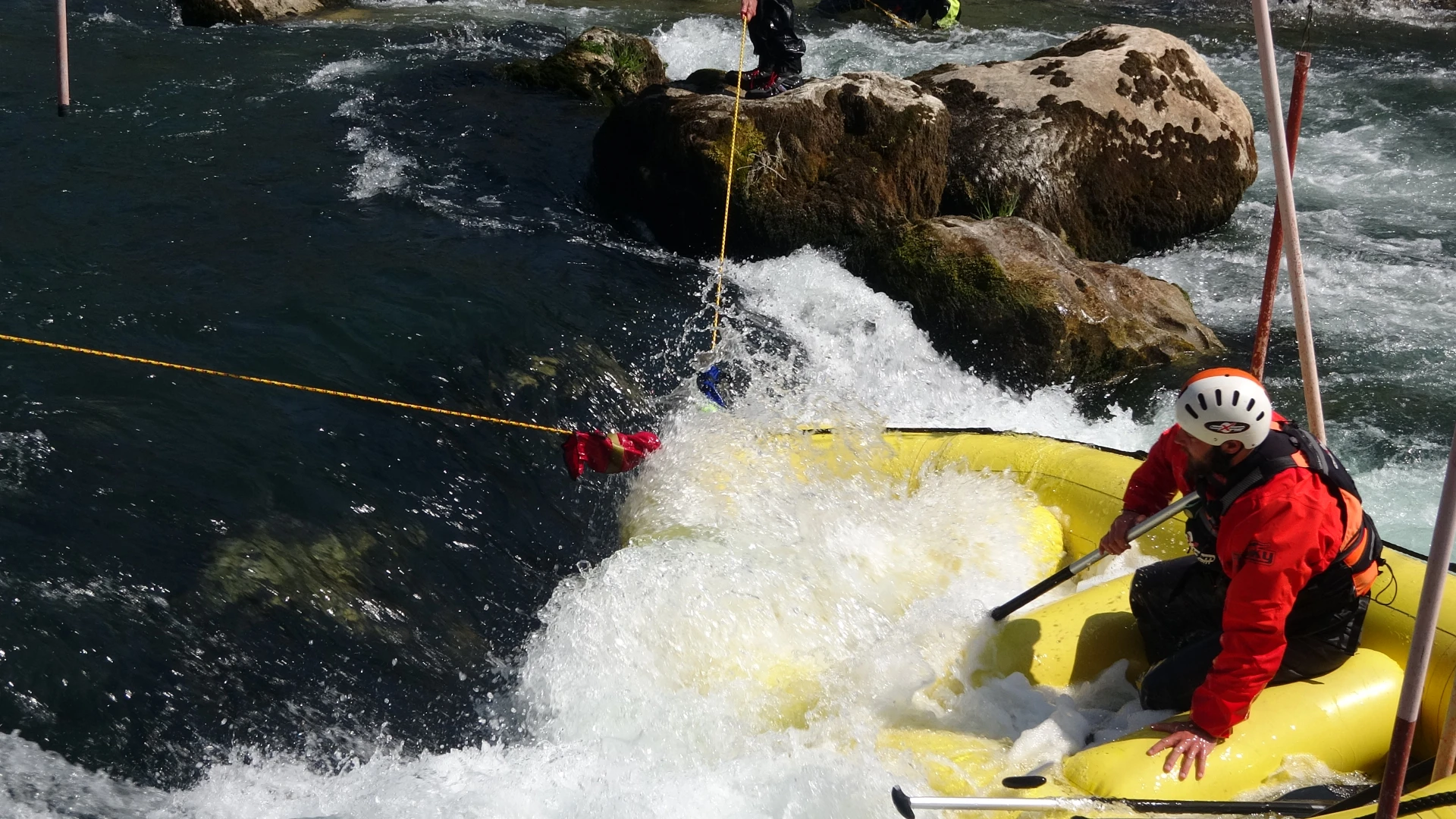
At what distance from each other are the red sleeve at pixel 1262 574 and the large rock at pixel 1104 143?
5370 millimetres

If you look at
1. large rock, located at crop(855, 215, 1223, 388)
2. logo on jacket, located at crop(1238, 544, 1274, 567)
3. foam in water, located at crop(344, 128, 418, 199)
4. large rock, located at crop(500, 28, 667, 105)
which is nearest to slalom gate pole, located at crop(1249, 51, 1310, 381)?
logo on jacket, located at crop(1238, 544, 1274, 567)

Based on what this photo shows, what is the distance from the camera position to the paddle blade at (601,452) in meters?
5.12

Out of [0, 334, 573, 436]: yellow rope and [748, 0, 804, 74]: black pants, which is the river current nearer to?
[0, 334, 573, 436]: yellow rope

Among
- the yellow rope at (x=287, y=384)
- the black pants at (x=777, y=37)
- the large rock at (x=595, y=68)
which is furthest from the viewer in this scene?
the large rock at (x=595, y=68)

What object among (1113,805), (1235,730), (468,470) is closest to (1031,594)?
(1235,730)

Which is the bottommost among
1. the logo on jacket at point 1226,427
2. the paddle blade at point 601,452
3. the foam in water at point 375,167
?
the paddle blade at point 601,452

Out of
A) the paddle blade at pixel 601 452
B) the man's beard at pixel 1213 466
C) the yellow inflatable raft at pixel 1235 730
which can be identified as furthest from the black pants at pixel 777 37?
the man's beard at pixel 1213 466

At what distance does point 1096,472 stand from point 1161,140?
480cm

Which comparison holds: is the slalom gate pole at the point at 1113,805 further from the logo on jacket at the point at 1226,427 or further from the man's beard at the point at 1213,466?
the logo on jacket at the point at 1226,427

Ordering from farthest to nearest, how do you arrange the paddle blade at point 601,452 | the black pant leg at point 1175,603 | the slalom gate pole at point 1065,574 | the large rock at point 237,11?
the large rock at point 237,11 < the paddle blade at point 601,452 < the slalom gate pole at point 1065,574 < the black pant leg at point 1175,603

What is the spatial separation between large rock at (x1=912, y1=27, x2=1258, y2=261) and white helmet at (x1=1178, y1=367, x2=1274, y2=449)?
524 centimetres

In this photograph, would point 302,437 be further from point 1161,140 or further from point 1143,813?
point 1161,140

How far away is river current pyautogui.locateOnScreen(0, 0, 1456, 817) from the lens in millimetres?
4227

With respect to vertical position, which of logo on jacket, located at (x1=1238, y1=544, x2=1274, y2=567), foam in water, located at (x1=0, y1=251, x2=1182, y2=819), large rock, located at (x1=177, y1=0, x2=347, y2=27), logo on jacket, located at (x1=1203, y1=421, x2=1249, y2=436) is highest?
large rock, located at (x1=177, y1=0, x2=347, y2=27)
